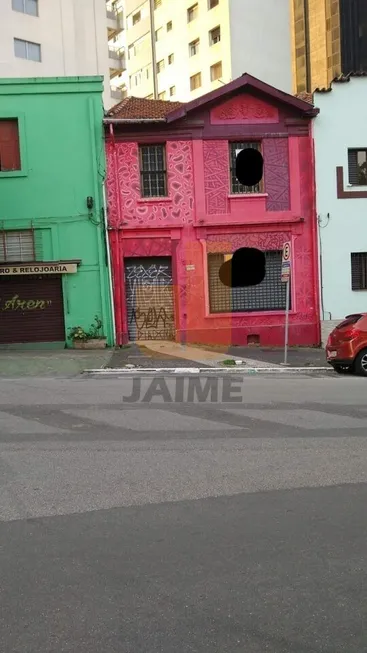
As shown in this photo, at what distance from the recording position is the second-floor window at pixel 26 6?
38.4 meters

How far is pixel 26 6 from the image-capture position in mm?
38875

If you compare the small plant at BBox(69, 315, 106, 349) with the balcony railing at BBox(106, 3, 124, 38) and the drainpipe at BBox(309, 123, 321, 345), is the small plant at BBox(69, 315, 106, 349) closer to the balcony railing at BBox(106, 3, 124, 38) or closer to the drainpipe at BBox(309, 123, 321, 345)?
the drainpipe at BBox(309, 123, 321, 345)

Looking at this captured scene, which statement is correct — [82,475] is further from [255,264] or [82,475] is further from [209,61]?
[209,61]

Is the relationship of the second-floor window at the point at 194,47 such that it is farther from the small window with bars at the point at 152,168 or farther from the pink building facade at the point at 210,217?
the small window with bars at the point at 152,168

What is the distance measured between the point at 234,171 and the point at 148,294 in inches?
185

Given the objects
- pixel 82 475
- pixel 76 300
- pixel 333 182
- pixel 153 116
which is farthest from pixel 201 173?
pixel 82 475

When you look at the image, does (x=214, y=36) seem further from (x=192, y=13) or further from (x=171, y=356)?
(x=171, y=356)

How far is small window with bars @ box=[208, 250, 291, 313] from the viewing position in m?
19.7

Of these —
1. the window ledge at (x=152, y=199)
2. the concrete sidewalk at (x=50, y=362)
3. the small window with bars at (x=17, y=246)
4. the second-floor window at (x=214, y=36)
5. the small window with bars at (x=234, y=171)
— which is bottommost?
the concrete sidewalk at (x=50, y=362)

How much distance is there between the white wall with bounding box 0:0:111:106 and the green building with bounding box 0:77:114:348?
22339 millimetres

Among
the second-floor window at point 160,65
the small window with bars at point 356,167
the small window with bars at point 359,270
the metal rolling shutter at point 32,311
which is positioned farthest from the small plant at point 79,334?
the second-floor window at point 160,65

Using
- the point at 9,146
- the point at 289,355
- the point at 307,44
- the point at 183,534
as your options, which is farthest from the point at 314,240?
the point at 307,44

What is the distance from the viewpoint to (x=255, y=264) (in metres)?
19.8

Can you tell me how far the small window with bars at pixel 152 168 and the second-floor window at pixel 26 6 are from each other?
995 inches
